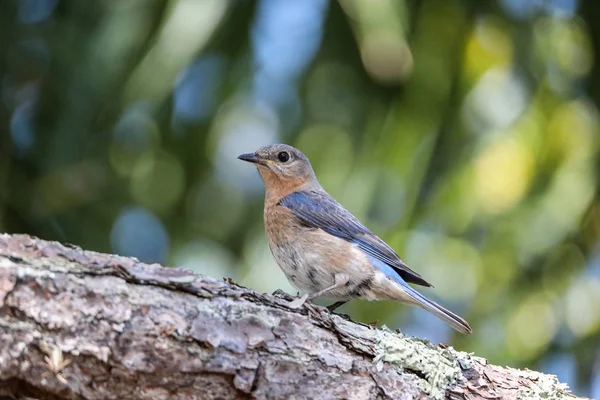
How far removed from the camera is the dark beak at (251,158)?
5.78m

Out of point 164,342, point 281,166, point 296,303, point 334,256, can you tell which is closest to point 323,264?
point 334,256

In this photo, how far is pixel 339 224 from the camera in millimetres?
5340

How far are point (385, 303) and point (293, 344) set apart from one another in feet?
8.69

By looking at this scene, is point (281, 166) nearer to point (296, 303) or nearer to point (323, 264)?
point (323, 264)

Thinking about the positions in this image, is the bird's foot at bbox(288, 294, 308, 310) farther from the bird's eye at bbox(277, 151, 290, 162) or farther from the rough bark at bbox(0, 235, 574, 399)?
the bird's eye at bbox(277, 151, 290, 162)

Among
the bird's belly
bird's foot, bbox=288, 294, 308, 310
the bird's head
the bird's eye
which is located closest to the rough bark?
bird's foot, bbox=288, 294, 308, 310

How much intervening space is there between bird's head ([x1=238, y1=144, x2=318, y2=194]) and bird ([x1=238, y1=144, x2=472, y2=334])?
0.36ft

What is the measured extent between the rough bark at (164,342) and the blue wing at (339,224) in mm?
1518

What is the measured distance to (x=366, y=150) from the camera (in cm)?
614

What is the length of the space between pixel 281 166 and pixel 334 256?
119 centimetres

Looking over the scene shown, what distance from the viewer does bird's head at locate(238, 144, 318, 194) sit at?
586cm

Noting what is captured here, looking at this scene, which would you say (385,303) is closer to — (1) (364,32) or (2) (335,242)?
(2) (335,242)

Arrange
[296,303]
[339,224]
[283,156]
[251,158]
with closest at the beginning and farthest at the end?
[296,303] < [339,224] < [251,158] < [283,156]

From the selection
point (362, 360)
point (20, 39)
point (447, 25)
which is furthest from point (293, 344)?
point (20, 39)
